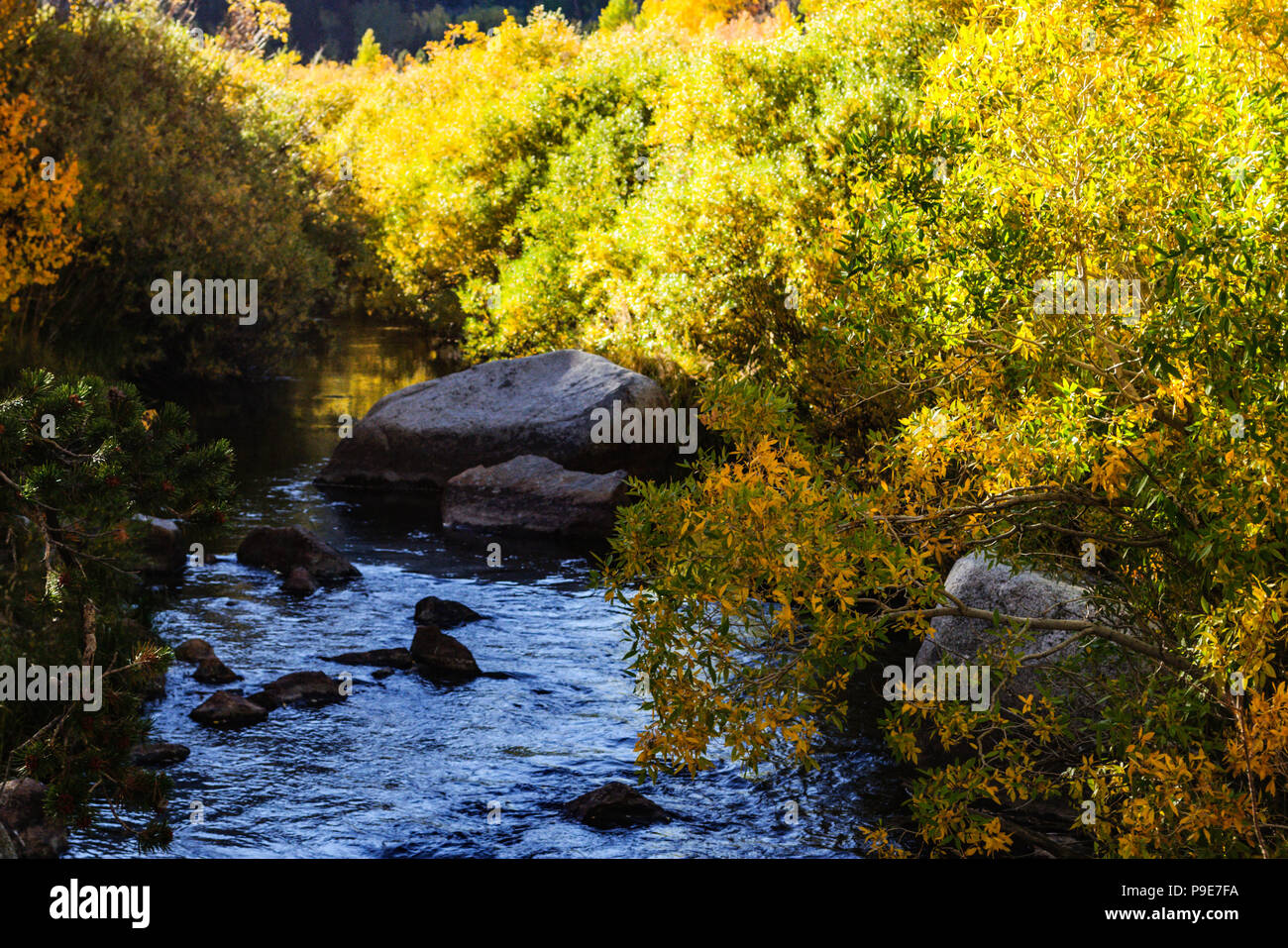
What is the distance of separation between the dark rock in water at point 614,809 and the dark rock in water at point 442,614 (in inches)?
224

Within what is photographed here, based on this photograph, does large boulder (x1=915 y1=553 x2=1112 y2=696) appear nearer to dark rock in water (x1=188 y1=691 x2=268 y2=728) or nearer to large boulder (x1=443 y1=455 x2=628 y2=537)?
dark rock in water (x1=188 y1=691 x2=268 y2=728)

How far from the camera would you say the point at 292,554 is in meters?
18.5

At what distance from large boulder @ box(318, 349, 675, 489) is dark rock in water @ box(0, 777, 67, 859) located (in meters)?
14.9

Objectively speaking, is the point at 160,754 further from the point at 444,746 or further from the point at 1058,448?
the point at 1058,448

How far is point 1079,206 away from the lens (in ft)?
27.4

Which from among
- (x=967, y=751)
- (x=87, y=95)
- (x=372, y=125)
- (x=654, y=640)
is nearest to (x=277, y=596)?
(x=967, y=751)

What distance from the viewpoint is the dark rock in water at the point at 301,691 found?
1337cm

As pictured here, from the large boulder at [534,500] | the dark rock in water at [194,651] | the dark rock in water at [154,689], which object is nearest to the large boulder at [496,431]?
Result: the large boulder at [534,500]

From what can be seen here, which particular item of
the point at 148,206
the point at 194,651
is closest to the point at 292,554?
the point at 194,651

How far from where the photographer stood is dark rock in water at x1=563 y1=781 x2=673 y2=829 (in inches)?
432

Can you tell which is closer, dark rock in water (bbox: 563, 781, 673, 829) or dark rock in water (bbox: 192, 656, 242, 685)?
dark rock in water (bbox: 563, 781, 673, 829)

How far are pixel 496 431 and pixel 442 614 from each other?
8665mm

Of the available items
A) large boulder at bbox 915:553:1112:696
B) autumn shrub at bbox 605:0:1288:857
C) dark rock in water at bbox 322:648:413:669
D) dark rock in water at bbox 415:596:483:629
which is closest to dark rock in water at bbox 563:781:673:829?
large boulder at bbox 915:553:1112:696
